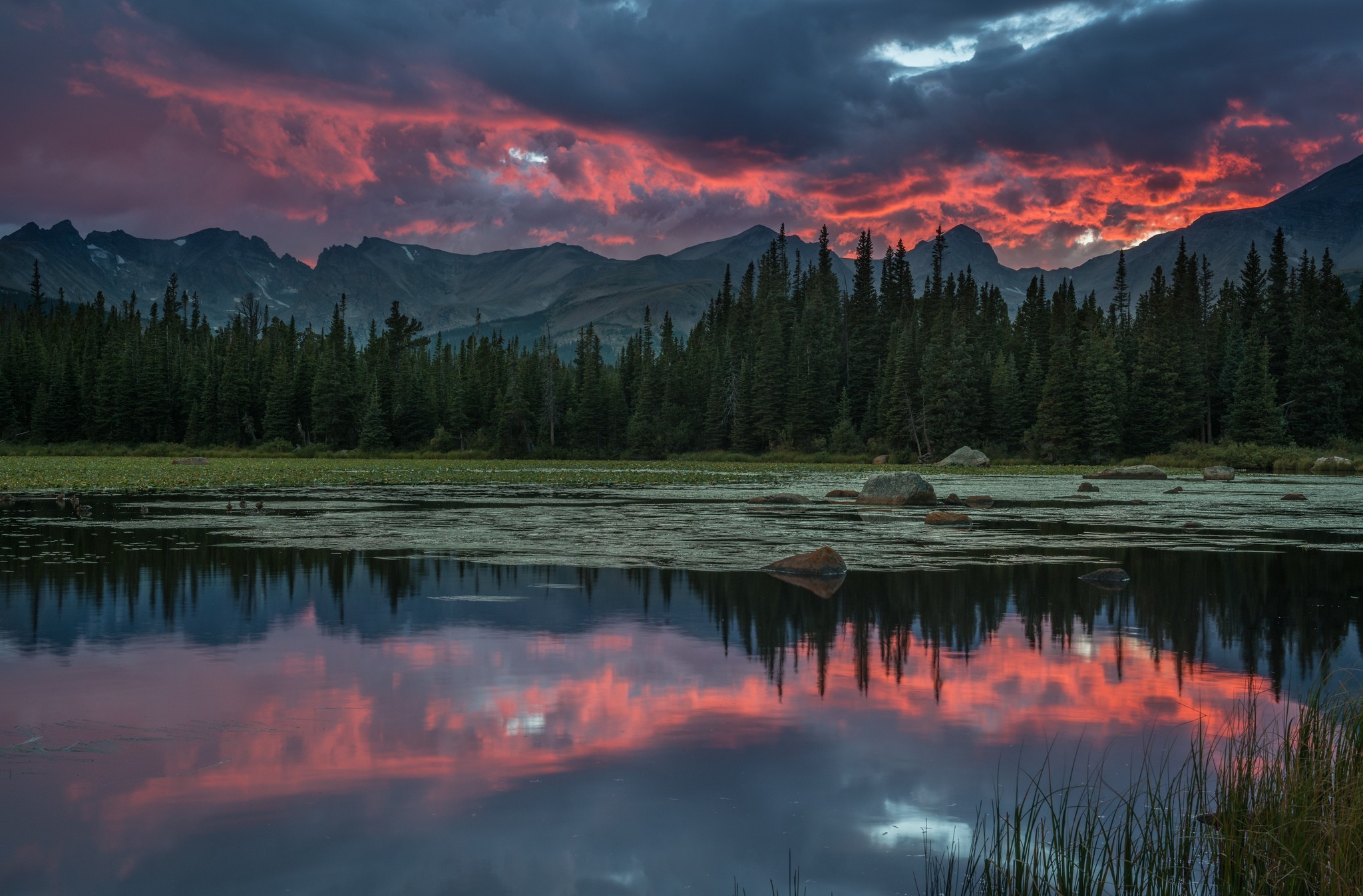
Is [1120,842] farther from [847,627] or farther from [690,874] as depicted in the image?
[847,627]

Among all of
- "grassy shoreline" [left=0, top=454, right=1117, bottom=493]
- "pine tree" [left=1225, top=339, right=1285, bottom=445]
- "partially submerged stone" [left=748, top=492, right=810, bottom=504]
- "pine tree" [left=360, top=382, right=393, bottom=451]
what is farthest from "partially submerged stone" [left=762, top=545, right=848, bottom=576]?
"pine tree" [left=360, top=382, right=393, bottom=451]

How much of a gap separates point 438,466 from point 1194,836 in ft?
265

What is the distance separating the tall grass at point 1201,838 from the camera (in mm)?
6086

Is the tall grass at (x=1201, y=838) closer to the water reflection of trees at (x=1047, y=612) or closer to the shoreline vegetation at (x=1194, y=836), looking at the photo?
the shoreline vegetation at (x=1194, y=836)

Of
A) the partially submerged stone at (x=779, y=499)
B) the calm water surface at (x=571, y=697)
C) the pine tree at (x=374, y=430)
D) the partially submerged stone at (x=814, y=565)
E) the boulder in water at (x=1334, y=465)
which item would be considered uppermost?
the pine tree at (x=374, y=430)

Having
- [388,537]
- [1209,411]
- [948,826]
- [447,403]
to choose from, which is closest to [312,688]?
[948,826]

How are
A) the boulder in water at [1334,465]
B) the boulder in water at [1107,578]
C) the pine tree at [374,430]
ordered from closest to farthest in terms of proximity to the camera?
1. the boulder in water at [1107,578]
2. the boulder in water at [1334,465]
3. the pine tree at [374,430]

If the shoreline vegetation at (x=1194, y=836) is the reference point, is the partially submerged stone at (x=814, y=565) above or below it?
above

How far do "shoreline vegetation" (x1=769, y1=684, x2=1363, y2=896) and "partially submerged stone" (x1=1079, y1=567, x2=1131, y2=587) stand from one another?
11013 mm

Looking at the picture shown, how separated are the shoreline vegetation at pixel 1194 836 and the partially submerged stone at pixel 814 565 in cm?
1121

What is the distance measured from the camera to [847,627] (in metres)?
14.9

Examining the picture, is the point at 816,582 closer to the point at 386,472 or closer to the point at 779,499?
the point at 779,499

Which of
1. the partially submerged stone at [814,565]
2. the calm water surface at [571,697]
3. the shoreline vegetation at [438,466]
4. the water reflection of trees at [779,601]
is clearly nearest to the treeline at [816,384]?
the shoreline vegetation at [438,466]

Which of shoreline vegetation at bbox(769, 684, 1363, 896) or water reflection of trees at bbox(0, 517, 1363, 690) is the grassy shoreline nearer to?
water reflection of trees at bbox(0, 517, 1363, 690)
